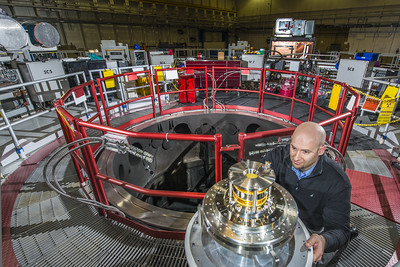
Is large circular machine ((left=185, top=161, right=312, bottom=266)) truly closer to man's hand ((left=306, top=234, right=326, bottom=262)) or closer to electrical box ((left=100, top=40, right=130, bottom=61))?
man's hand ((left=306, top=234, right=326, bottom=262))

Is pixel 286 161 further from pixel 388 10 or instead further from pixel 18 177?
pixel 388 10

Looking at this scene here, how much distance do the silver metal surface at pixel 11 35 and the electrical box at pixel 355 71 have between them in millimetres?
7604

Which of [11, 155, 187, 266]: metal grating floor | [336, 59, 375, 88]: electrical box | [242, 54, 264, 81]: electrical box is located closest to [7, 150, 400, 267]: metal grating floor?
[11, 155, 187, 266]: metal grating floor

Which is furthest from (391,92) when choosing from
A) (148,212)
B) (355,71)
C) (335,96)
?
(148,212)

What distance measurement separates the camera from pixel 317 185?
1657 mm

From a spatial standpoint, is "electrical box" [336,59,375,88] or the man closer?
the man

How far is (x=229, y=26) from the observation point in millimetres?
24719

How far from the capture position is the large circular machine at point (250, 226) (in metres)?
1.04

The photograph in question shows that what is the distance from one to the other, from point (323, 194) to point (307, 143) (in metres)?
0.49

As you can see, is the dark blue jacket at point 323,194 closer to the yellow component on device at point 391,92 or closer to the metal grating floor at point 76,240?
the metal grating floor at point 76,240

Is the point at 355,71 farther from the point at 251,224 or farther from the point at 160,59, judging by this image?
the point at 160,59

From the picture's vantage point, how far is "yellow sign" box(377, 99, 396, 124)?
149 inches

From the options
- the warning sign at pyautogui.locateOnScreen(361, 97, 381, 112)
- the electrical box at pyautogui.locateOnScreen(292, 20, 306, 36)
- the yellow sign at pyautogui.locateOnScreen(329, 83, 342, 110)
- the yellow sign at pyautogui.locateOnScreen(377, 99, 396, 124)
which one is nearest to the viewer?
the yellow sign at pyautogui.locateOnScreen(377, 99, 396, 124)

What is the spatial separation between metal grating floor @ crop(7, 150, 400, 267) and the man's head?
1136mm
